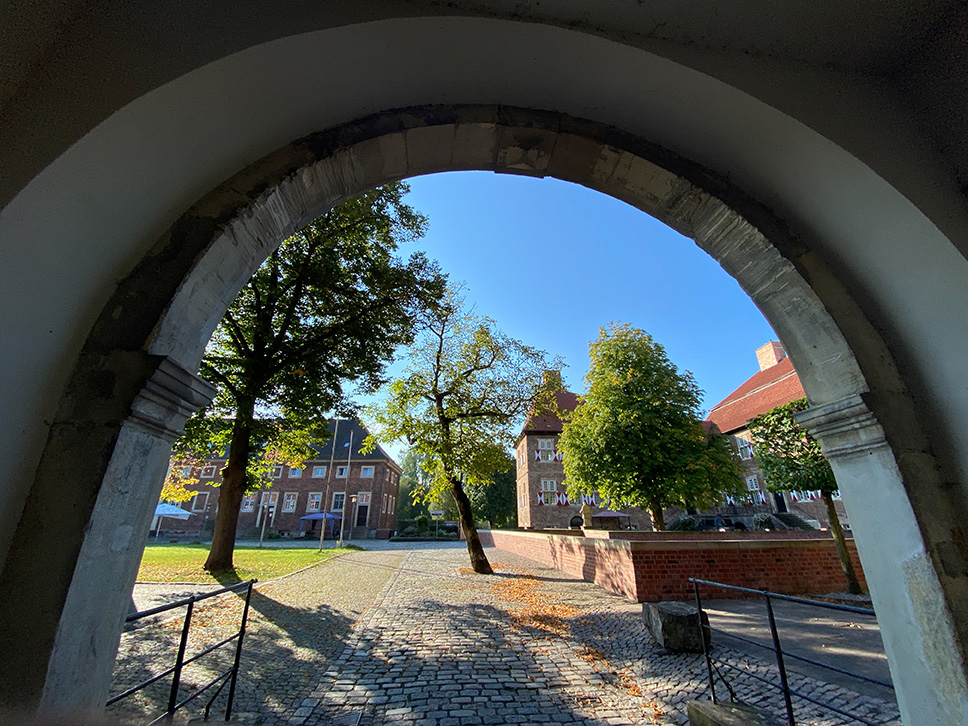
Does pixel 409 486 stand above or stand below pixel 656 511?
above

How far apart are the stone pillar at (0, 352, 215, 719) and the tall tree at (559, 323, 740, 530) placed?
13.6 metres

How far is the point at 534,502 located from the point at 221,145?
30.2 metres

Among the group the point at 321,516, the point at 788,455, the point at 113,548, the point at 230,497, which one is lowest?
the point at 321,516

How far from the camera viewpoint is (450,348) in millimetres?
13484

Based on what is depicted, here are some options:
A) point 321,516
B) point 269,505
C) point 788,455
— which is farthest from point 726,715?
point 269,505

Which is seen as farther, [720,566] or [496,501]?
[496,501]

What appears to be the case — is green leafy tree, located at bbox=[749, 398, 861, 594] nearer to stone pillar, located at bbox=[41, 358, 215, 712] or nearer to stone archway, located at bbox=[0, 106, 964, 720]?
stone archway, located at bbox=[0, 106, 964, 720]

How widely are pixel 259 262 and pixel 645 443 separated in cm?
1356

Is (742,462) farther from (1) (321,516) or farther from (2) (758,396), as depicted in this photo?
(1) (321,516)

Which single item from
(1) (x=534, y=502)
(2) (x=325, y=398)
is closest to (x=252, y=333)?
(2) (x=325, y=398)

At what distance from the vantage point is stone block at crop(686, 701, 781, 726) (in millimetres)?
2711

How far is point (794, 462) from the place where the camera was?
9133 millimetres

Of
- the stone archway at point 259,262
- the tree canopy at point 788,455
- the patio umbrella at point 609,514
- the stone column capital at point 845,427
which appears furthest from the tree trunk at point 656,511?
the stone archway at point 259,262

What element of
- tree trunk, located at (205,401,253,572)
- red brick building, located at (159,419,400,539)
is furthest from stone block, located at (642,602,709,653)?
red brick building, located at (159,419,400,539)
